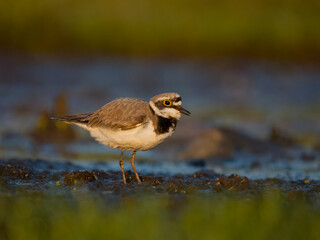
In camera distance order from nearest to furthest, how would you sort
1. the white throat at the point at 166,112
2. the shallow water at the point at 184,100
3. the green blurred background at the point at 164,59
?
the white throat at the point at 166,112
the shallow water at the point at 184,100
the green blurred background at the point at 164,59

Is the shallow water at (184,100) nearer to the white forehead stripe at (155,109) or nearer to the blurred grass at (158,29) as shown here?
the blurred grass at (158,29)

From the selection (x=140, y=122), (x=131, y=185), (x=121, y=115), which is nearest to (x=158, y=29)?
(x=121, y=115)

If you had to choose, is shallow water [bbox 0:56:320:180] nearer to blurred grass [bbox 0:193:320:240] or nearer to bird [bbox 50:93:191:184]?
bird [bbox 50:93:191:184]

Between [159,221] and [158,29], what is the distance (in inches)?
571

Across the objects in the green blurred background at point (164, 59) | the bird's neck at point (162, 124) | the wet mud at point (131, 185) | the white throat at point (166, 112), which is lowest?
the wet mud at point (131, 185)

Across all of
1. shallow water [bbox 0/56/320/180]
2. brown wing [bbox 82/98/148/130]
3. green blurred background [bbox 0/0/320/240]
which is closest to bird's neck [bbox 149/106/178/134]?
brown wing [bbox 82/98/148/130]

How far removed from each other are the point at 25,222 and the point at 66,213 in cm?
39

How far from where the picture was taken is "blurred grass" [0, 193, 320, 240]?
4988mm

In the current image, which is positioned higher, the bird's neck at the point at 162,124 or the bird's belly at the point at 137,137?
the bird's neck at the point at 162,124

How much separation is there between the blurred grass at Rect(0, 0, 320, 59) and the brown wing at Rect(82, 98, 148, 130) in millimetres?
10831

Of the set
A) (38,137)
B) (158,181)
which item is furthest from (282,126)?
(158,181)

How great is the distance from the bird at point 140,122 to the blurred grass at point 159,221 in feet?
5.24

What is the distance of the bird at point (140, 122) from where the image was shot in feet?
24.2

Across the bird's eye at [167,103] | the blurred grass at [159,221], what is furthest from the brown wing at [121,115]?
the blurred grass at [159,221]
